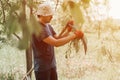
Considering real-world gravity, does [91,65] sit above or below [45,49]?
below

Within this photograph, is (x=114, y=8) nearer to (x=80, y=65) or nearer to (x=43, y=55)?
(x=43, y=55)

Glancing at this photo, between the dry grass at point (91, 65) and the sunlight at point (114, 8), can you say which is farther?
the dry grass at point (91, 65)

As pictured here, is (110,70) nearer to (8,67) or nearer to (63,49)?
(63,49)

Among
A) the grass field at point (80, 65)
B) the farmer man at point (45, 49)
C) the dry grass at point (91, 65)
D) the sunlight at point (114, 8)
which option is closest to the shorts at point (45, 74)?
the farmer man at point (45, 49)

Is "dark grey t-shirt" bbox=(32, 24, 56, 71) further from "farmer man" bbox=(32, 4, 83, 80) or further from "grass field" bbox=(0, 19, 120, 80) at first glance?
"grass field" bbox=(0, 19, 120, 80)

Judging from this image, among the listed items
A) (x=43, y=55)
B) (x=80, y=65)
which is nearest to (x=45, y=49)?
(x=43, y=55)

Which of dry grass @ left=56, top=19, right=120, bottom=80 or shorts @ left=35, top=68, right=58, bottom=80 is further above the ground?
shorts @ left=35, top=68, right=58, bottom=80

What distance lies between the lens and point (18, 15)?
3.17ft

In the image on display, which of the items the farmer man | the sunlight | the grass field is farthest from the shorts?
the grass field

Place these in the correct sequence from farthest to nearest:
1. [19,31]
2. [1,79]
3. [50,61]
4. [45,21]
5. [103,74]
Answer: [103,74], [1,79], [50,61], [45,21], [19,31]

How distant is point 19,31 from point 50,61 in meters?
1.61

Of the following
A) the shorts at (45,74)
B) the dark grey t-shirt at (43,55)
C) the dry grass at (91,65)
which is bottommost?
the dry grass at (91,65)

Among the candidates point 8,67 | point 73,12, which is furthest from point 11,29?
point 8,67

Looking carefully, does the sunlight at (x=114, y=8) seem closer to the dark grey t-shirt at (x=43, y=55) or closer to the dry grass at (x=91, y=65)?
the dry grass at (x=91, y=65)
